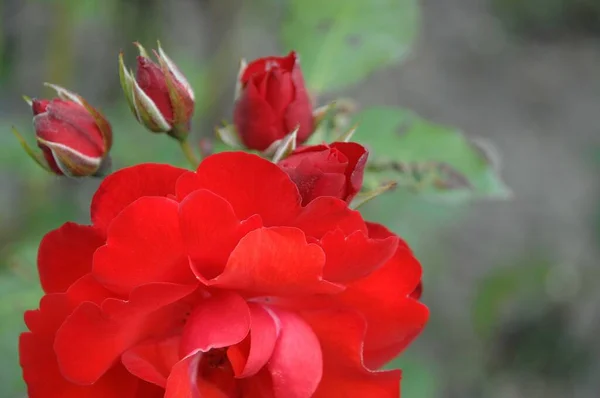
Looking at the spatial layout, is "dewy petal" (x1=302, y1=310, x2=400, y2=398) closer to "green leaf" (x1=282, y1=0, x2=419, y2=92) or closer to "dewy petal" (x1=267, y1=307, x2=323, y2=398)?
"dewy petal" (x1=267, y1=307, x2=323, y2=398)

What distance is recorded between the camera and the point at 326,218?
0.64 meters

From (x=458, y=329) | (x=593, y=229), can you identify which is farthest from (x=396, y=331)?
(x=593, y=229)

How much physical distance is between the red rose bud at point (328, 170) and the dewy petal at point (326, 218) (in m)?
0.03

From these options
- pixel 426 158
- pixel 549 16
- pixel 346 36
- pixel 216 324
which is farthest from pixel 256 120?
pixel 549 16

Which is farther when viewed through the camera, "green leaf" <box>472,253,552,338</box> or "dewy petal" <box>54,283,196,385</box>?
"green leaf" <box>472,253,552,338</box>

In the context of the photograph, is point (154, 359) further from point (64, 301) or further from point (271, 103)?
point (271, 103)

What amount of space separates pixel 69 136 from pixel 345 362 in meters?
0.38

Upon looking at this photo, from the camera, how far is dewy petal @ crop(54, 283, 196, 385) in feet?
1.95

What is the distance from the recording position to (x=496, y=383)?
246 cm

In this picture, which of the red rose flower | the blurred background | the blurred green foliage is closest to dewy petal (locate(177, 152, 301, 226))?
the red rose flower

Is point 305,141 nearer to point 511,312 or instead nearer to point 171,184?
point 171,184

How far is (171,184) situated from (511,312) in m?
2.03

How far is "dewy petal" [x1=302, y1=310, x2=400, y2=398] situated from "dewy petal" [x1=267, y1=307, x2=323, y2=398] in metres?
0.03

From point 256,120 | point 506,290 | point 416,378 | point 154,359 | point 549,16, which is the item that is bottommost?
point 506,290
